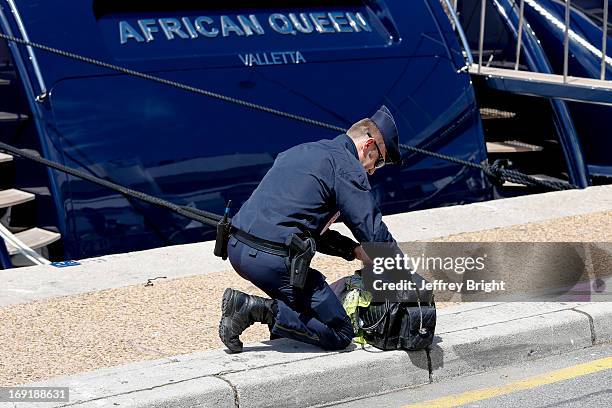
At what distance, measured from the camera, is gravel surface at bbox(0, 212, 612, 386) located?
5684 millimetres

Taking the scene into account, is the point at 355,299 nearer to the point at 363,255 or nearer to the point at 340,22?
the point at 363,255

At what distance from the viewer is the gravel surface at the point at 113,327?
568 cm

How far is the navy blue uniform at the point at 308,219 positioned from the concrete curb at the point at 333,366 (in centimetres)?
18

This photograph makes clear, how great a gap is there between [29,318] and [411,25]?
4.73 metres

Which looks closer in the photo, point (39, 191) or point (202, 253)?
point (202, 253)

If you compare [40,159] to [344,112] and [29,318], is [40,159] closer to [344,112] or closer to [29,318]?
[29,318]

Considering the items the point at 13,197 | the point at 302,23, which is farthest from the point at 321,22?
the point at 13,197

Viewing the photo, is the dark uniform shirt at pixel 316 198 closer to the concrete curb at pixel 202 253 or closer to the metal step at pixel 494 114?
the concrete curb at pixel 202 253

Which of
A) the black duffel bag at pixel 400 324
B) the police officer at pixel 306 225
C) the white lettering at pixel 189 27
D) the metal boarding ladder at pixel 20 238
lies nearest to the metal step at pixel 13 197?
the metal boarding ladder at pixel 20 238

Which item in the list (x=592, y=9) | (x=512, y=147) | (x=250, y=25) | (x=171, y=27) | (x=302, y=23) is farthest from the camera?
(x=592, y=9)

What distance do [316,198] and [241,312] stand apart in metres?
0.64

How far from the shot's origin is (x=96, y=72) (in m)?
8.34

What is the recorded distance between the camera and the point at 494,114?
11.3m

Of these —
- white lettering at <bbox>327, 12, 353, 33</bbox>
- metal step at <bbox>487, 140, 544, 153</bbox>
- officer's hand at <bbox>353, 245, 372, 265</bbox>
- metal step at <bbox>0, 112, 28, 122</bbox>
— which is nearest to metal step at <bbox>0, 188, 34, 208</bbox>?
metal step at <bbox>0, 112, 28, 122</bbox>
